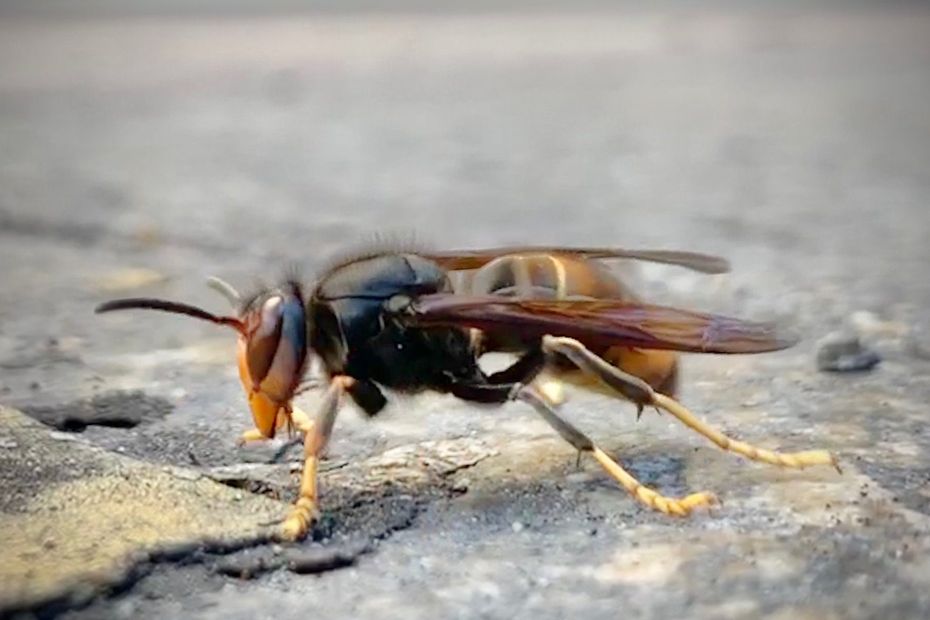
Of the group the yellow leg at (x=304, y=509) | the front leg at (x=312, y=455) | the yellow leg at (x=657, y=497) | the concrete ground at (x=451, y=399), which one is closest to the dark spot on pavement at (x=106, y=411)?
the concrete ground at (x=451, y=399)

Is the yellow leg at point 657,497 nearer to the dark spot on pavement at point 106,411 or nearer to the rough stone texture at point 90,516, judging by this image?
the rough stone texture at point 90,516

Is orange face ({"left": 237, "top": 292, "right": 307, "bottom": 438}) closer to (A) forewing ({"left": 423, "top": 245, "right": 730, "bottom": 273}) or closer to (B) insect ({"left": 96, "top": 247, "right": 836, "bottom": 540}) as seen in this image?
(B) insect ({"left": 96, "top": 247, "right": 836, "bottom": 540})

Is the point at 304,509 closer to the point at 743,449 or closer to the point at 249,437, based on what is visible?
the point at 249,437

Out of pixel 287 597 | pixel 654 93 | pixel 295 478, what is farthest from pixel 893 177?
pixel 287 597

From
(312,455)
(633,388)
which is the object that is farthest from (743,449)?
(312,455)

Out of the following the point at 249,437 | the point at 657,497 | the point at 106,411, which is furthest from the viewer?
the point at 106,411

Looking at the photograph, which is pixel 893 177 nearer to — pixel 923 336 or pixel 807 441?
pixel 923 336
